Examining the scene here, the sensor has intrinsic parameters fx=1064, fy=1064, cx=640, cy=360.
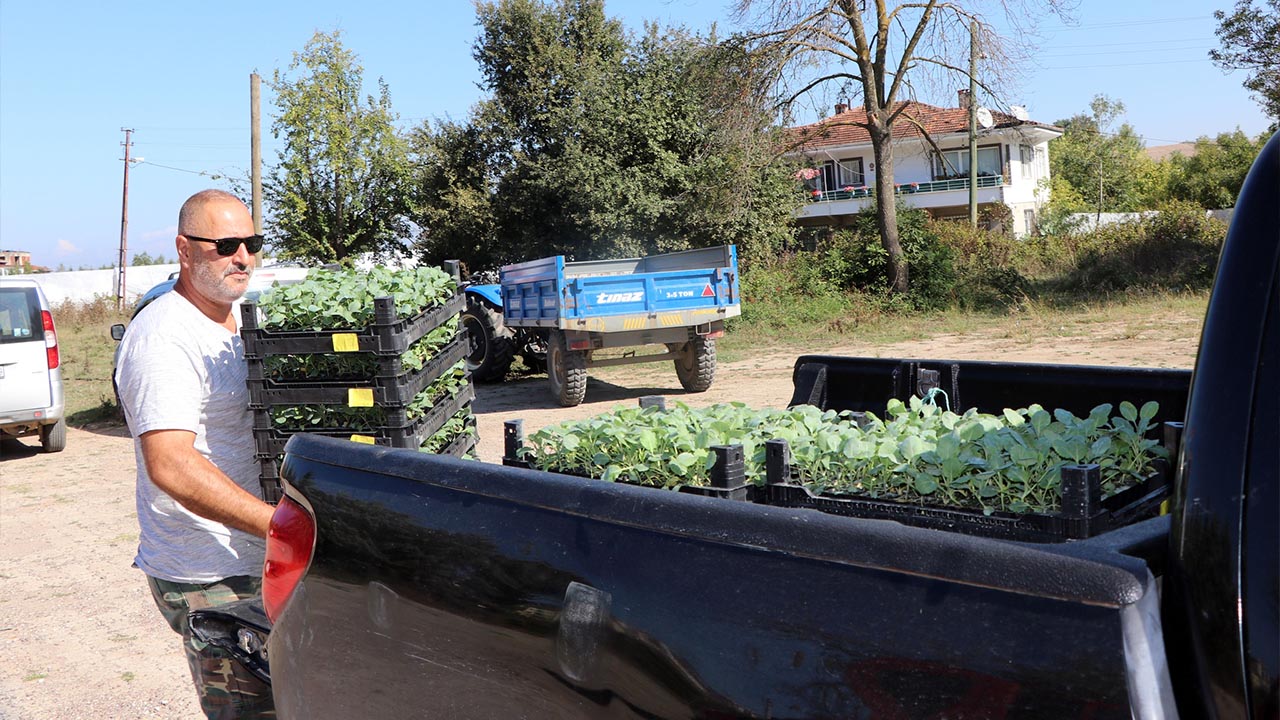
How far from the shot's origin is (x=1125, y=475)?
2.09 m

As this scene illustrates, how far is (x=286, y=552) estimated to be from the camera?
2.29 metres

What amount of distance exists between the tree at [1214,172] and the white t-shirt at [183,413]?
169 ft

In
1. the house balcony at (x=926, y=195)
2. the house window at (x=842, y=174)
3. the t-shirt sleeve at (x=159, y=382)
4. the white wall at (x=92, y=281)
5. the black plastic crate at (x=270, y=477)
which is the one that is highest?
the house window at (x=842, y=174)

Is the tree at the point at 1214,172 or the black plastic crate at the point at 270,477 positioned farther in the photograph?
the tree at the point at 1214,172

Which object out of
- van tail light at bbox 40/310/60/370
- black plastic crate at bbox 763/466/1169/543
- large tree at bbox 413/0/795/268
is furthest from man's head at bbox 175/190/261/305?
large tree at bbox 413/0/795/268

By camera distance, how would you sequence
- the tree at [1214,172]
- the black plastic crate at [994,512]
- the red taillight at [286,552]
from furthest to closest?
the tree at [1214,172] → the red taillight at [286,552] → the black plastic crate at [994,512]

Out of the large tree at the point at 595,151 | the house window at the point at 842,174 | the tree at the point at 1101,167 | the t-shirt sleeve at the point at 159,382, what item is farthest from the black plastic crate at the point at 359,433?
the tree at the point at 1101,167

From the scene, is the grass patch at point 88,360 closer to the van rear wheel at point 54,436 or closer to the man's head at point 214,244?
the van rear wheel at point 54,436

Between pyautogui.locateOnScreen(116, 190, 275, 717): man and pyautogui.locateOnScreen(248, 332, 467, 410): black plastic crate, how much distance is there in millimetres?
2187

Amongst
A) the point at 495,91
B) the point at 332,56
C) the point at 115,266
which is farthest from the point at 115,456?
the point at 115,266

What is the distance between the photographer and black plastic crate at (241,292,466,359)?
546 centimetres

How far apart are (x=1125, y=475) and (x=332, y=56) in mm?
33394

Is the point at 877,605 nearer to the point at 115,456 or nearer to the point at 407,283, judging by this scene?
the point at 407,283

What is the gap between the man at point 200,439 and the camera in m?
2.86
